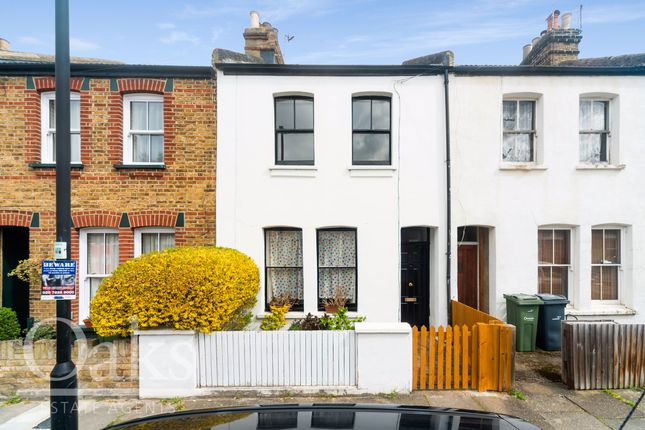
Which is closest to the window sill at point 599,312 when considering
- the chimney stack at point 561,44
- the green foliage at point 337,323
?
the green foliage at point 337,323

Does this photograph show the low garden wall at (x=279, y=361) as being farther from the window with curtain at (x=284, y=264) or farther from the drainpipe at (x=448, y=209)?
the drainpipe at (x=448, y=209)

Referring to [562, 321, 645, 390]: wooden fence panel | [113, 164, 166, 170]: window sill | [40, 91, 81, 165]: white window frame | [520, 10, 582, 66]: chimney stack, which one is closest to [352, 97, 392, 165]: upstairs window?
[113, 164, 166, 170]: window sill

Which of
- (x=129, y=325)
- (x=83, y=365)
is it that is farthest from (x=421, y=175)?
(x=83, y=365)

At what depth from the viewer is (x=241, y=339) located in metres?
5.80

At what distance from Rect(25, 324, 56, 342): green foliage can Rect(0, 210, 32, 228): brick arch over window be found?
2.36m

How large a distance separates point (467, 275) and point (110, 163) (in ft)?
31.1

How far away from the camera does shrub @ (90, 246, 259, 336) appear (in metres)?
5.43

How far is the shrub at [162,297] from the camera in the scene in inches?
214

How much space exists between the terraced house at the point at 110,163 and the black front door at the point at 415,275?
4.87 meters

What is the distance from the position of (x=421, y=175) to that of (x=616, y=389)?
17.5ft

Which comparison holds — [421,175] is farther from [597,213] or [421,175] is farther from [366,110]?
[597,213]

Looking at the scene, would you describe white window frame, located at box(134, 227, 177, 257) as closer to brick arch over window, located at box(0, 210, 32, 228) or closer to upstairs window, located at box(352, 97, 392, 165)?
brick arch over window, located at box(0, 210, 32, 228)

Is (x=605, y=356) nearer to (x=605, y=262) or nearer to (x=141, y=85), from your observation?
(x=605, y=262)

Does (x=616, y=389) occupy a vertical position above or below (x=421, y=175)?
below
